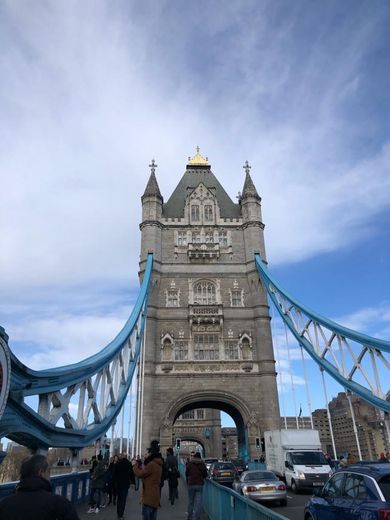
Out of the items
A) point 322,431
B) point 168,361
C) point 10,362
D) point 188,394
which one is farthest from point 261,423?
point 322,431

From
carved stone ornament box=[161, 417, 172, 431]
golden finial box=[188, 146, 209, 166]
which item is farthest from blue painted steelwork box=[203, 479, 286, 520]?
golden finial box=[188, 146, 209, 166]

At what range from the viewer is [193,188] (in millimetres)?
36250

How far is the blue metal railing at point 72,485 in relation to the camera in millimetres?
9891

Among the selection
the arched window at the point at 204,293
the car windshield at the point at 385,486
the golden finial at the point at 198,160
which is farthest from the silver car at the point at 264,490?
the golden finial at the point at 198,160

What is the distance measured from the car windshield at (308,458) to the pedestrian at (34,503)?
→ 1470 cm

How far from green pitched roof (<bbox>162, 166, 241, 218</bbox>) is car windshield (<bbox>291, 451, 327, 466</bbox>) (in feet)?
70.3

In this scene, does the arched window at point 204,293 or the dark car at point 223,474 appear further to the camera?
the arched window at point 204,293

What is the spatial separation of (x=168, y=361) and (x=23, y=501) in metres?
25.5

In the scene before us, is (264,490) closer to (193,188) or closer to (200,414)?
(193,188)

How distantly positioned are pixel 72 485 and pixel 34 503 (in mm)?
10019

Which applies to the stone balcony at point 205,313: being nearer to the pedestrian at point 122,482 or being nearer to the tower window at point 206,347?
the tower window at point 206,347

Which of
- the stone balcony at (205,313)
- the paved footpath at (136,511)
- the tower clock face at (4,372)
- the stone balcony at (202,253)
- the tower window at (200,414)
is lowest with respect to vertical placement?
the paved footpath at (136,511)

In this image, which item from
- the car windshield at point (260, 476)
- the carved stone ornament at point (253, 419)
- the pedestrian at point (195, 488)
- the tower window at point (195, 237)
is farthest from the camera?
the tower window at point (195, 237)

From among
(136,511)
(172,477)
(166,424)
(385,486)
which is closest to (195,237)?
(166,424)
